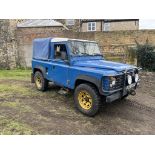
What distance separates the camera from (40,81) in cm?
830

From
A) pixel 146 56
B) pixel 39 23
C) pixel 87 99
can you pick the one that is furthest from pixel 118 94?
pixel 39 23

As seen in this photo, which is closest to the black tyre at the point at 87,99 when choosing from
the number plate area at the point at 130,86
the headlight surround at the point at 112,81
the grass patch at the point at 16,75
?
the headlight surround at the point at 112,81

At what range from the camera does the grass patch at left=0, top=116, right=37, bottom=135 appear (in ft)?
15.5

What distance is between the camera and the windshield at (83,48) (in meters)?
6.61

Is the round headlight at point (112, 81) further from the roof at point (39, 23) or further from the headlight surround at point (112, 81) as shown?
the roof at point (39, 23)

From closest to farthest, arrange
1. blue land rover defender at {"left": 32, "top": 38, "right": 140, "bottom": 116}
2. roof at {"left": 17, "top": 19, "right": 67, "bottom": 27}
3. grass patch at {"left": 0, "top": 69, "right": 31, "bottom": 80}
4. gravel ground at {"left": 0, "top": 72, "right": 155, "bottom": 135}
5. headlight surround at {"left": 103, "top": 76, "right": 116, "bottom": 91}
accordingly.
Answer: gravel ground at {"left": 0, "top": 72, "right": 155, "bottom": 135} → headlight surround at {"left": 103, "top": 76, "right": 116, "bottom": 91} → blue land rover defender at {"left": 32, "top": 38, "right": 140, "bottom": 116} → grass patch at {"left": 0, "top": 69, "right": 31, "bottom": 80} → roof at {"left": 17, "top": 19, "right": 67, "bottom": 27}

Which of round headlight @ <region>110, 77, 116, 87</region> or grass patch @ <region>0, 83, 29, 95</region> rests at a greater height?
round headlight @ <region>110, 77, 116, 87</region>

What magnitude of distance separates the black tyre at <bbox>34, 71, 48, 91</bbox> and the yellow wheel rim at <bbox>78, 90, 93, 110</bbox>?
95.0 inches

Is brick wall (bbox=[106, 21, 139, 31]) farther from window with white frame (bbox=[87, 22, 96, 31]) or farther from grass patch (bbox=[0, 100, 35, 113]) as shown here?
grass patch (bbox=[0, 100, 35, 113])

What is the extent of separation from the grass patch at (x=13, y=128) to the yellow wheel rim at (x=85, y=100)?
1700 millimetres

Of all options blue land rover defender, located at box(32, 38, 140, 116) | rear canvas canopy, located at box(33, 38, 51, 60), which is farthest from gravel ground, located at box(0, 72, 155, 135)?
rear canvas canopy, located at box(33, 38, 51, 60)

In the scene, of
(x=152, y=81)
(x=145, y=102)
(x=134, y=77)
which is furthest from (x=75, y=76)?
(x=152, y=81)

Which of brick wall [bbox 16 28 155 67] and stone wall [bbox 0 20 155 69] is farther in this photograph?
stone wall [bbox 0 20 155 69]

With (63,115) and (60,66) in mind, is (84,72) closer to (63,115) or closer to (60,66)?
(60,66)
